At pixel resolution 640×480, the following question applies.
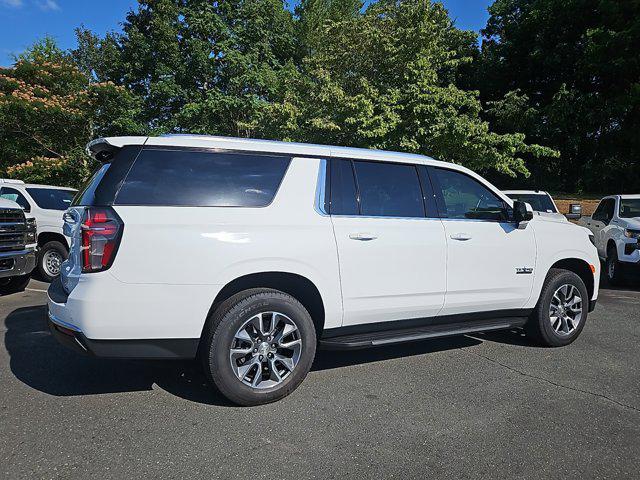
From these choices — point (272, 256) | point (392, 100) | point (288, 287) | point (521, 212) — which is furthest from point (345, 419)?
point (392, 100)

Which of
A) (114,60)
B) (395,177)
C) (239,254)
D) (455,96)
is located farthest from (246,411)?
(114,60)

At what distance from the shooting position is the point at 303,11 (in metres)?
24.8

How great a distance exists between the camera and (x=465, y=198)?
4.49m

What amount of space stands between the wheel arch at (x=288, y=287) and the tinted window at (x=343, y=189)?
62 centimetres

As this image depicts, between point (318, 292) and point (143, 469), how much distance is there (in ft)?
5.33

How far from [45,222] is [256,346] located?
7.26 m

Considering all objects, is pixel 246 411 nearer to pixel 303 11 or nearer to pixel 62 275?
pixel 62 275

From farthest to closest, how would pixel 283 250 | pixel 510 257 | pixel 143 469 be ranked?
1. pixel 510 257
2. pixel 283 250
3. pixel 143 469

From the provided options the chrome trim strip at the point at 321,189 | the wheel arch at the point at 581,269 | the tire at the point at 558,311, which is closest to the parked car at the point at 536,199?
the wheel arch at the point at 581,269

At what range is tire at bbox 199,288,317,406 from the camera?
10.6 ft

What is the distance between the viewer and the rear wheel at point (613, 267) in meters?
8.87

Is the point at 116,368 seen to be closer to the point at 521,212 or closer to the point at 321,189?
the point at 321,189

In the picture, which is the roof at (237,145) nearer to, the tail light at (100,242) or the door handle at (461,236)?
the tail light at (100,242)

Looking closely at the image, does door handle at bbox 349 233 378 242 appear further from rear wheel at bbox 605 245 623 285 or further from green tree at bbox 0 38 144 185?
green tree at bbox 0 38 144 185
